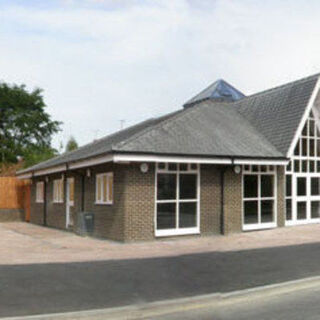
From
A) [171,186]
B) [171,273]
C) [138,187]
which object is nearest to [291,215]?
[171,186]

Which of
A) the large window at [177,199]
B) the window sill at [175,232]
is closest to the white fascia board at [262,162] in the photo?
the large window at [177,199]

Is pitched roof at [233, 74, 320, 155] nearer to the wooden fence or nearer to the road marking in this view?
the road marking

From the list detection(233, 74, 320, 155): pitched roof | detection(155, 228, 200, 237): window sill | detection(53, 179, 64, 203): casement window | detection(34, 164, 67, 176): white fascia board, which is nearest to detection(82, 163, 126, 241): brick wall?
detection(155, 228, 200, 237): window sill

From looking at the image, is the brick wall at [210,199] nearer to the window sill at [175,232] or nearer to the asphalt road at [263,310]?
the window sill at [175,232]

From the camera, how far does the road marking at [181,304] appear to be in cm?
711

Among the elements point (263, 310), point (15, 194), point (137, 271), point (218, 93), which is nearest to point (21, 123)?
point (15, 194)

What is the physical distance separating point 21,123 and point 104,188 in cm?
3551

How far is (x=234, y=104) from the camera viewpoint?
2467 cm

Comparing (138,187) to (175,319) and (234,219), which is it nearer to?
(234,219)

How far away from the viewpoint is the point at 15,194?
29.4 m

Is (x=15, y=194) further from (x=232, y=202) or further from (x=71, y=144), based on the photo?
(x=71, y=144)

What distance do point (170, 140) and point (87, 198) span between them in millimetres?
4252

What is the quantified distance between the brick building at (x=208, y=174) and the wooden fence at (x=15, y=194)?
19.6ft

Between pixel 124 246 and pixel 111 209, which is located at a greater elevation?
pixel 111 209
